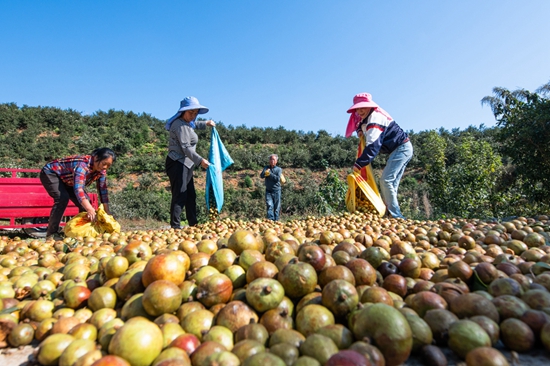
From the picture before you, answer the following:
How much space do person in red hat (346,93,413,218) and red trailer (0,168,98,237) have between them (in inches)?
338

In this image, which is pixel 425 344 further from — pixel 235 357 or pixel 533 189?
pixel 533 189

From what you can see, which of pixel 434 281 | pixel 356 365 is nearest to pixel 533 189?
pixel 434 281

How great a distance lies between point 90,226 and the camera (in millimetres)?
6348

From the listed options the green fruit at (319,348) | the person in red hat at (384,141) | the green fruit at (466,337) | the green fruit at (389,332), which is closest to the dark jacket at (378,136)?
the person in red hat at (384,141)

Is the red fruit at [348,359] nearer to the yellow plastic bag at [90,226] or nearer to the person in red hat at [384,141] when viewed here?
the person in red hat at [384,141]

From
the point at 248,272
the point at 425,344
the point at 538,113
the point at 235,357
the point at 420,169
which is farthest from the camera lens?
the point at 420,169

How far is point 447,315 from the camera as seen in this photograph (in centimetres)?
190

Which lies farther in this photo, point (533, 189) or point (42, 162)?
point (42, 162)

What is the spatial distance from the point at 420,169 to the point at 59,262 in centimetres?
3133

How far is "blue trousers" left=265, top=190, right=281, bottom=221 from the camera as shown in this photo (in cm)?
1159

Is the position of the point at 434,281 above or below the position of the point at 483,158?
below

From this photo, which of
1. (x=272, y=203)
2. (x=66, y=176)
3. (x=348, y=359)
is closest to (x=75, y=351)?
(x=348, y=359)

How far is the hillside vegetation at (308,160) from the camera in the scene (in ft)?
29.7

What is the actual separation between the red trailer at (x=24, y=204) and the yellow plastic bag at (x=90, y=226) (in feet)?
10.5
